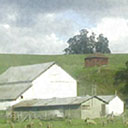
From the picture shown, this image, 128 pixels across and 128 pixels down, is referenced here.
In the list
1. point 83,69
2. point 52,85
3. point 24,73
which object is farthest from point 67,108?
point 83,69

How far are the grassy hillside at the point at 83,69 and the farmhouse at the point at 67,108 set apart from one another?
29.5m

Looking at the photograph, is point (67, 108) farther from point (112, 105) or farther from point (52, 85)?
point (52, 85)

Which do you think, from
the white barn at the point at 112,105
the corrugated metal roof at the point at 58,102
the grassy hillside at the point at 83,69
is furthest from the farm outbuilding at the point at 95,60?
the corrugated metal roof at the point at 58,102

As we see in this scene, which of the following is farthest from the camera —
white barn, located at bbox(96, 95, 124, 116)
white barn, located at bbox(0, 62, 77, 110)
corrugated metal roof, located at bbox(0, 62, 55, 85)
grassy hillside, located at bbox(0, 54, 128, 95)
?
grassy hillside, located at bbox(0, 54, 128, 95)

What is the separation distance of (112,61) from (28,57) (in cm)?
2909

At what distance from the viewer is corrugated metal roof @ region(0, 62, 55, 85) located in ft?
295

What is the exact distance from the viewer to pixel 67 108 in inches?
2751

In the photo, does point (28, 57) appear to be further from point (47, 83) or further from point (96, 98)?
point (96, 98)

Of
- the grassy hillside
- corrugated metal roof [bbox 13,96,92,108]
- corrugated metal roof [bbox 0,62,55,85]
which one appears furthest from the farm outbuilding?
corrugated metal roof [bbox 13,96,92,108]

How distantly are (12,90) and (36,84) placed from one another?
469 centimetres

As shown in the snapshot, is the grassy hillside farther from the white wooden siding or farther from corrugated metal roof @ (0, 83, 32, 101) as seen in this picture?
corrugated metal roof @ (0, 83, 32, 101)

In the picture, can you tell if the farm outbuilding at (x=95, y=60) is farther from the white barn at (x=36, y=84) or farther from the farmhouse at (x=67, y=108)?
the farmhouse at (x=67, y=108)

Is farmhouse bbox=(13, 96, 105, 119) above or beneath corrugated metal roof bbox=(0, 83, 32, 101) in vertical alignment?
beneath

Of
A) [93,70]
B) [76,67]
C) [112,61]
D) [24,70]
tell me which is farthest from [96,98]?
[112,61]
